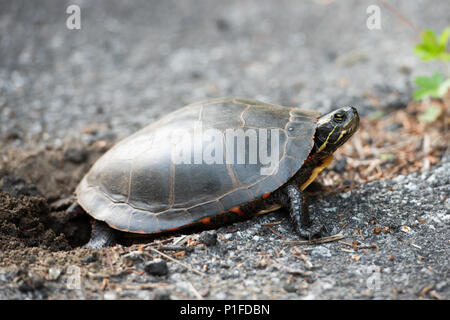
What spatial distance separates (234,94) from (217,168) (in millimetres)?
3672

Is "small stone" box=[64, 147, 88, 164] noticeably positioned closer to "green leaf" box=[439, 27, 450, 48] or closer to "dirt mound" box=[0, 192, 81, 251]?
"dirt mound" box=[0, 192, 81, 251]

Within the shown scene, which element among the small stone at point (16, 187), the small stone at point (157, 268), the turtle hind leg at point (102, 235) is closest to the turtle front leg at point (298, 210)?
the small stone at point (157, 268)

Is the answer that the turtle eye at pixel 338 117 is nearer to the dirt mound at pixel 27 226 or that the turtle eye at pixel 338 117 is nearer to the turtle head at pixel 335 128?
the turtle head at pixel 335 128

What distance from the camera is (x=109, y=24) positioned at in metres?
9.62

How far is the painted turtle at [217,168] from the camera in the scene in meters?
4.05

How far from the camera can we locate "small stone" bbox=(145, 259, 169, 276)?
3482 mm

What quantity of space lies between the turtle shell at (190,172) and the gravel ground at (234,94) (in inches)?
16.6

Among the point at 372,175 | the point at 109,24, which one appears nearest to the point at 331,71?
the point at 372,175

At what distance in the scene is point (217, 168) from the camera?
4.12 m

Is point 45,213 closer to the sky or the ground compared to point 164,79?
closer to the ground

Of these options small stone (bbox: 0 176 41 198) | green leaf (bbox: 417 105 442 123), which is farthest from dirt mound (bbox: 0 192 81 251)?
green leaf (bbox: 417 105 442 123)

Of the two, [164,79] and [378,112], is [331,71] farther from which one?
[164,79]

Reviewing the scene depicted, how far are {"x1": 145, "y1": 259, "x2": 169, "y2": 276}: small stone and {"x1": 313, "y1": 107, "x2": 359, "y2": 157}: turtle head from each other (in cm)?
212
